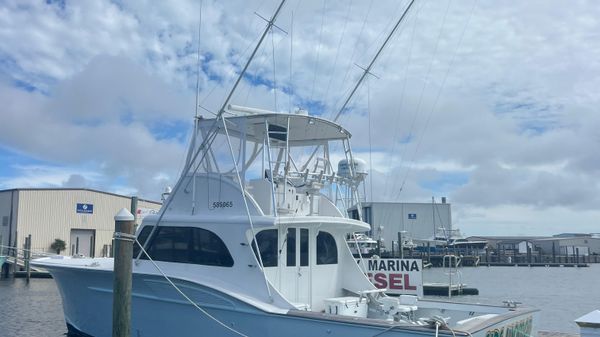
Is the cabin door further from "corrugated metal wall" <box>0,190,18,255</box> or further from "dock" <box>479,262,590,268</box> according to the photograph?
"dock" <box>479,262,590,268</box>

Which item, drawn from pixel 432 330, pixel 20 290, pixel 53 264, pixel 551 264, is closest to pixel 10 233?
pixel 20 290

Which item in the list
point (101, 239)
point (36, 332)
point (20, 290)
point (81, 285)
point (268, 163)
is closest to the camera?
point (268, 163)

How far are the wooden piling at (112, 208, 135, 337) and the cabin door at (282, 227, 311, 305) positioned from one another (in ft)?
10.1

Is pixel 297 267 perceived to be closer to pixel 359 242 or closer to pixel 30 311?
pixel 359 242

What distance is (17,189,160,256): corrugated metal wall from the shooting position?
38219mm

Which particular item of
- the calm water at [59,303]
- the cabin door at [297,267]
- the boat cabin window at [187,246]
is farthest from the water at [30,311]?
the cabin door at [297,267]

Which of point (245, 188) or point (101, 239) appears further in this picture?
point (101, 239)

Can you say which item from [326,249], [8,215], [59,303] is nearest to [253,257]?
[326,249]

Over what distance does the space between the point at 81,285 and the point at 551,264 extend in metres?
74.3

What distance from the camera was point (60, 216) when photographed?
39.4 metres

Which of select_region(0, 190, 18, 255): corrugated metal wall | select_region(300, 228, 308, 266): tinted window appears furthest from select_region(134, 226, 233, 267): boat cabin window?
select_region(0, 190, 18, 255): corrugated metal wall

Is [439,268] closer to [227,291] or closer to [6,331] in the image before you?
[6,331]

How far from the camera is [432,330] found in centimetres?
750

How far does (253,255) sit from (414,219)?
64.5 m
